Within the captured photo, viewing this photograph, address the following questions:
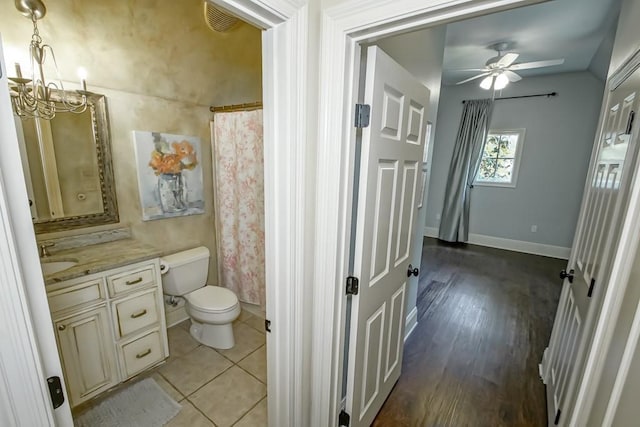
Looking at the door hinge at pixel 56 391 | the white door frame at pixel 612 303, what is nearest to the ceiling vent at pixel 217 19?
the door hinge at pixel 56 391

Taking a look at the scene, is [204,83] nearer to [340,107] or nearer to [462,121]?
[340,107]

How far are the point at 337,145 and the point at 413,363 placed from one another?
189cm

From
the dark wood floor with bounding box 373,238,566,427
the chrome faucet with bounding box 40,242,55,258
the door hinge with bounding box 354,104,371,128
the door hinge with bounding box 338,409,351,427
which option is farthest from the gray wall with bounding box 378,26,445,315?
the chrome faucet with bounding box 40,242,55,258

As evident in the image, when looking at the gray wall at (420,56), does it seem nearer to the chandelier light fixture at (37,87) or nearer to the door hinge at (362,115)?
the door hinge at (362,115)

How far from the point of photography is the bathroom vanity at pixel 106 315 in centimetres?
149

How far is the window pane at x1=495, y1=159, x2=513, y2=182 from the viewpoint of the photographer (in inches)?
183

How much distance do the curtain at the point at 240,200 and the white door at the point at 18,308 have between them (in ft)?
5.90

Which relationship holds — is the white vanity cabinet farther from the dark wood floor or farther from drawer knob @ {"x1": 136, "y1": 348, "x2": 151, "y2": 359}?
the dark wood floor

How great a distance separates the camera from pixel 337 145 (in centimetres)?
99

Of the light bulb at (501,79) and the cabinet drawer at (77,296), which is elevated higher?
the light bulb at (501,79)

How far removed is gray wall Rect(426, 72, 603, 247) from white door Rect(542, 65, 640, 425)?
10.8 feet

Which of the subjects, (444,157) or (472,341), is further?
(444,157)

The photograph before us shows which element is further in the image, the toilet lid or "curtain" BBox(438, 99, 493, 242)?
"curtain" BBox(438, 99, 493, 242)

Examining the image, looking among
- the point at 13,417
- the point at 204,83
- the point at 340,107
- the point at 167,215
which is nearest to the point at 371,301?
the point at 340,107
